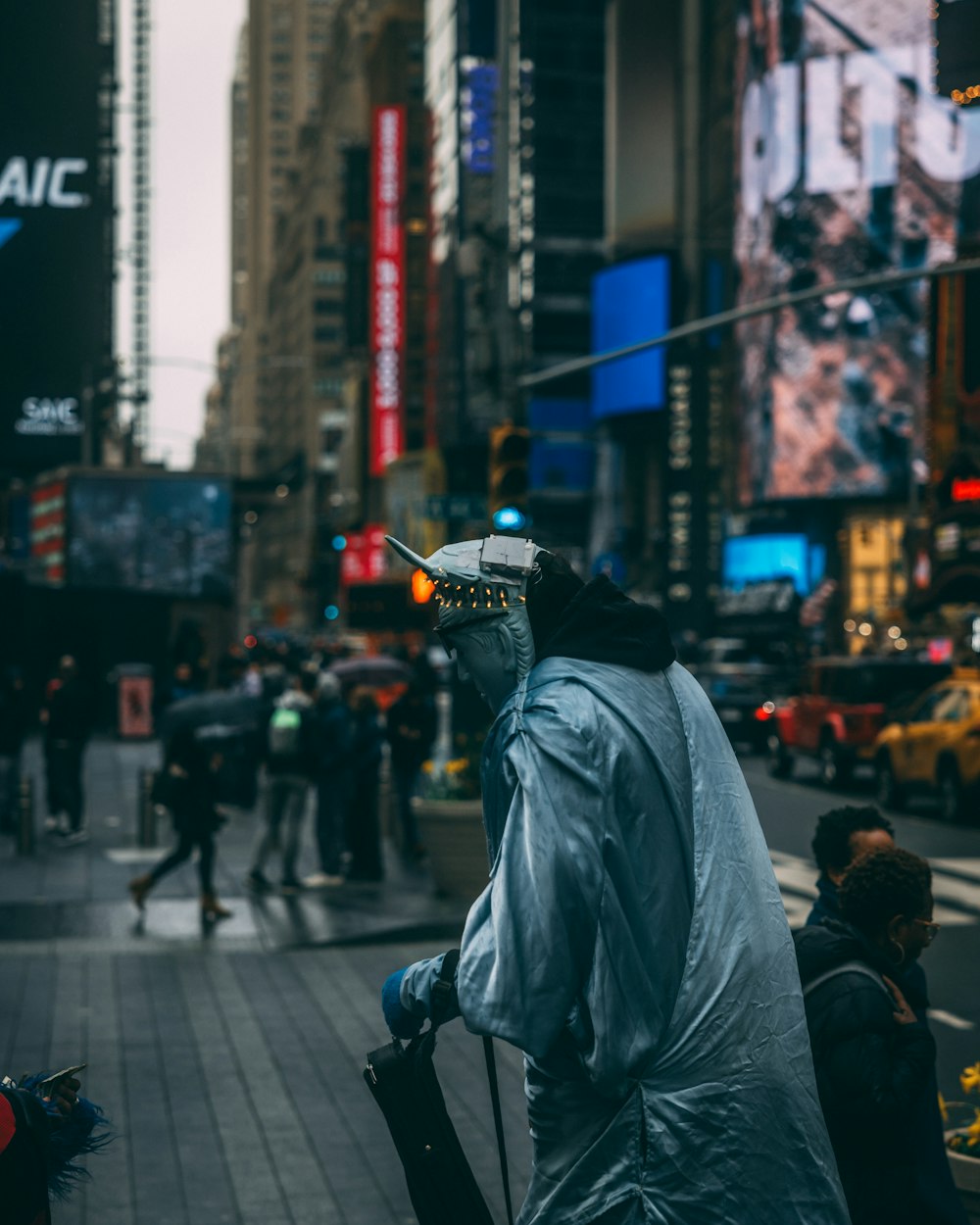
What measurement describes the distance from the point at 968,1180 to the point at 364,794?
11.0 metres

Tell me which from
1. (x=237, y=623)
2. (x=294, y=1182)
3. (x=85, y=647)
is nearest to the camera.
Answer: (x=294, y=1182)

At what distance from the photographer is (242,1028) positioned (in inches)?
392

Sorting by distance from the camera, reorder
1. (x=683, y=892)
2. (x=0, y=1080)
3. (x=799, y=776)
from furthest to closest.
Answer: (x=799, y=776), (x=0, y=1080), (x=683, y=892)

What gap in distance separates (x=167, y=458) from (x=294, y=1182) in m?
94.4

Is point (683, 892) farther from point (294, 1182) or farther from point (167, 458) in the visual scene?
point (167, 458)

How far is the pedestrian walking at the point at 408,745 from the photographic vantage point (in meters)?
17.6

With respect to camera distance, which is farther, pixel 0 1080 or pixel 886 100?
pixel 886 100

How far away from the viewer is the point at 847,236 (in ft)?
198

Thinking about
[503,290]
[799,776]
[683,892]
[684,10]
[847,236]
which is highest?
[684,10]

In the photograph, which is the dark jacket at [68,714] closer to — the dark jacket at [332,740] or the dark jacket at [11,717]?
the dark jacket at [11,717]

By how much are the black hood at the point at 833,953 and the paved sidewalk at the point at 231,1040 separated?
3.09 metres

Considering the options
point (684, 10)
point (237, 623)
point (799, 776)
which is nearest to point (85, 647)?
point (237, 623)

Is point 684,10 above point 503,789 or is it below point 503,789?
above

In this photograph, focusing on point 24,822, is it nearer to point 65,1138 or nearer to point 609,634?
point 65,1138
